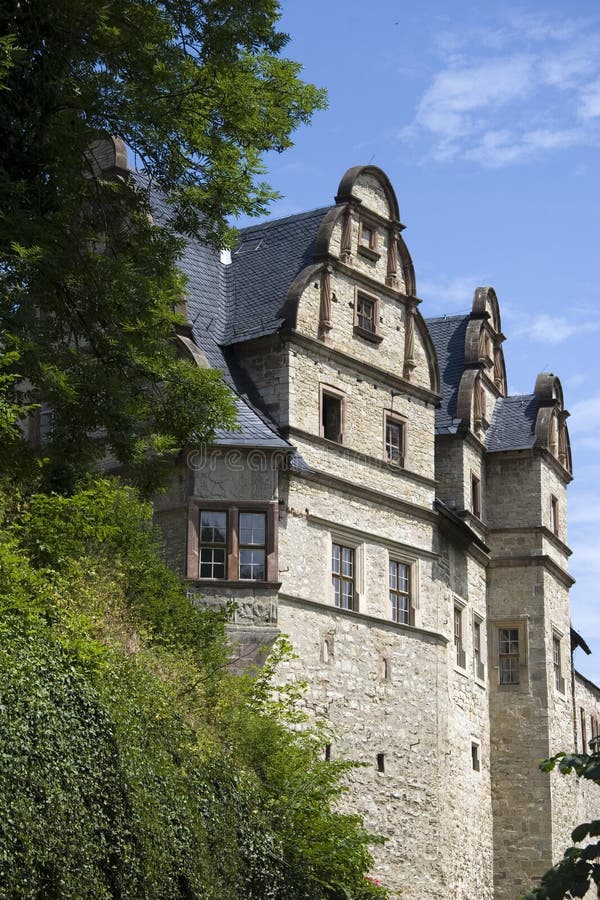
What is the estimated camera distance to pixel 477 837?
29.4 meters

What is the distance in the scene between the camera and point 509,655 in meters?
32.2

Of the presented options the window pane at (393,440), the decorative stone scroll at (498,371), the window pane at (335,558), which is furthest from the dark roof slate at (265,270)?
the decorative stone scroll at (498,371)

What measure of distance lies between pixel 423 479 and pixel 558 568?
6.59 m

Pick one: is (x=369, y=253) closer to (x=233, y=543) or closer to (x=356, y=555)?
(x=356, y=555)

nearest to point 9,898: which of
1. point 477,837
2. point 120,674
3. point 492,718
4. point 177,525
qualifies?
point 120,674

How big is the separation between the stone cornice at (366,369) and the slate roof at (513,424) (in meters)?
4.72

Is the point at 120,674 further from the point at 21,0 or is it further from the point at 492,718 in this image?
the point at 492,718

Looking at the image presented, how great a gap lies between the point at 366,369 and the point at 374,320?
3.92 feet

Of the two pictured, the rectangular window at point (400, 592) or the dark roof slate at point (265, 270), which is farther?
the rectangular window at point (400, 592)

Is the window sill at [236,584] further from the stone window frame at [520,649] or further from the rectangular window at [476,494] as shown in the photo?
the stone window frame at [520,649]

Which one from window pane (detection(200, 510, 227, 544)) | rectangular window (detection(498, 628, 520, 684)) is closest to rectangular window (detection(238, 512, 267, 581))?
window pane (detection(200, 510, 227, 544))

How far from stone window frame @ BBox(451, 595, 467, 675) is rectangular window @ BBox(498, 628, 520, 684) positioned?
7.35 ft

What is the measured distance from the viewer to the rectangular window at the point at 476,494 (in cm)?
3212

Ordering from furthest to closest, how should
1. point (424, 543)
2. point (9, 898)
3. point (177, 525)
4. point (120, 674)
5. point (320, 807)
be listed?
point (424, 543)
point (177, 525)
point (320, 807)
point (120, 674)
point (9, 898)
